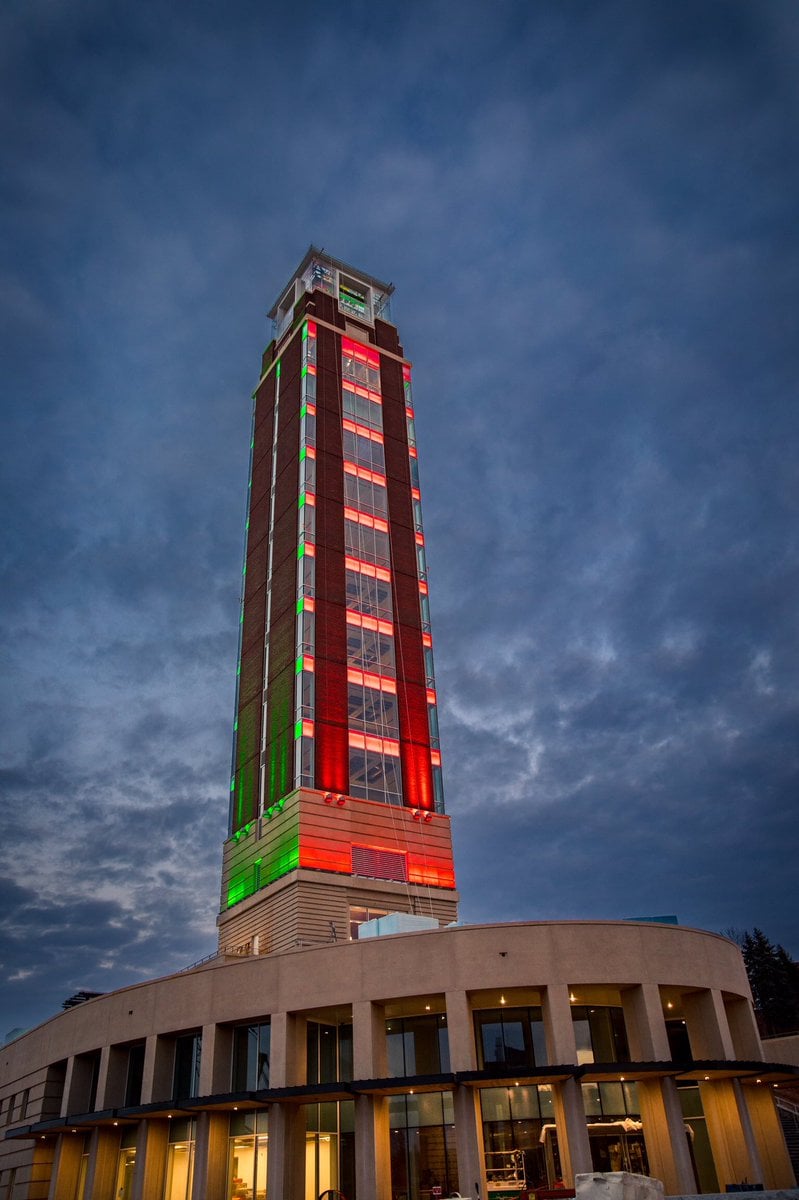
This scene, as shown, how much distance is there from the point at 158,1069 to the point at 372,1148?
11.5 metres

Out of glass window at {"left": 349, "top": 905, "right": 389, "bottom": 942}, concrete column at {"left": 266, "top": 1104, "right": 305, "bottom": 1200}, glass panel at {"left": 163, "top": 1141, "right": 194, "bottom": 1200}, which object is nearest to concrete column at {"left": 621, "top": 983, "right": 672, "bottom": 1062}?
concrete column at {"left": 266, "top": 1104, "right": 305, "bottom": 1200}

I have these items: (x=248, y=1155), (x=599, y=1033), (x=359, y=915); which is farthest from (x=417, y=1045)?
(x=359, y=915)

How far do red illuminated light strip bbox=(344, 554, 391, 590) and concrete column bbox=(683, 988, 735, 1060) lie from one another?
117 feet

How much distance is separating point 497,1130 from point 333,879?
18.6m

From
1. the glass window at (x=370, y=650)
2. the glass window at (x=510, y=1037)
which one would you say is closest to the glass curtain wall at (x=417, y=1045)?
the glass window at (x=510, y=1037)

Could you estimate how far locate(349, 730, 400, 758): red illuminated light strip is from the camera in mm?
57094

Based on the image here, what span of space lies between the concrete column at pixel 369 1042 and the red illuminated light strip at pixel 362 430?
151 ft

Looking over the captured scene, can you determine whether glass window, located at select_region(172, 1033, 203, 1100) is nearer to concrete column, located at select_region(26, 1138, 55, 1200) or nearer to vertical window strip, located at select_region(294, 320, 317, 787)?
concrete column, located at select_region(26, 1138, 55, 1200)

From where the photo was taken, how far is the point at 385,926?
42.6 metres

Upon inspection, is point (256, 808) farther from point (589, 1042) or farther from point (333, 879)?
point (589, 1042)

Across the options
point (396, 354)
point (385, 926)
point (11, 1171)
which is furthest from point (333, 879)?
point (396, 354)

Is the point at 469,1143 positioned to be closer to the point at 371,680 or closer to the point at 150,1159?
the point at 150,1159

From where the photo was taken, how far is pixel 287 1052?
3550 cm

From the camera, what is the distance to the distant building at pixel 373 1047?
33375 millimetres
